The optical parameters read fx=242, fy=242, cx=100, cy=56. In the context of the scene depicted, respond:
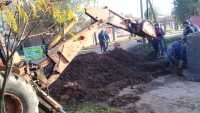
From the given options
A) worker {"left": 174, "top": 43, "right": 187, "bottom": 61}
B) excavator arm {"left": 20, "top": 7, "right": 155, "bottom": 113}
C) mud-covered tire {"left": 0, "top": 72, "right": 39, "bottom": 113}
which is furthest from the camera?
Answer: worker {"left": 174, "top": 43, "right": 187, "bottom": 61}

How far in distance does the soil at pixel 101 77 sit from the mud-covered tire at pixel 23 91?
2.74m

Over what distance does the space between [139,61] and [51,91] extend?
5.05m

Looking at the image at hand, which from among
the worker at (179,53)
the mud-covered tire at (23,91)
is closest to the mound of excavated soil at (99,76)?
the worker at (179,53)

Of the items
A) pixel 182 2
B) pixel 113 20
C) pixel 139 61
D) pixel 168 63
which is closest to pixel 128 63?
pixel 139 61

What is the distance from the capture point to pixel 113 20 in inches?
267

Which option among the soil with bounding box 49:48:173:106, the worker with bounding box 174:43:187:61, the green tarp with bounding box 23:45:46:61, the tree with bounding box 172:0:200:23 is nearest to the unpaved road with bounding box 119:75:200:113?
the soil with bounding box 49:48:173:106

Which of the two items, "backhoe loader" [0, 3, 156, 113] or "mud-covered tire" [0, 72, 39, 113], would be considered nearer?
"mud-covered tire" [0, 72, 39, 113]

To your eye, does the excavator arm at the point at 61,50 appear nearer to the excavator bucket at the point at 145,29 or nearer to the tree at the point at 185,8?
the excavator bucket at the point at 145,29

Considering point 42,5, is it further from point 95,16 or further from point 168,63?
point 168,63

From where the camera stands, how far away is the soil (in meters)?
6.60

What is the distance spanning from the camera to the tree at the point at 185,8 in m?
26.4

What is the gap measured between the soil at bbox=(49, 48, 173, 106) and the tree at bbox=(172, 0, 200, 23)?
18.0 m

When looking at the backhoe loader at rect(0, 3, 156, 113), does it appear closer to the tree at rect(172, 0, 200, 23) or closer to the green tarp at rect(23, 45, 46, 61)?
the green tarp at rect(23, 45, 46, 61)

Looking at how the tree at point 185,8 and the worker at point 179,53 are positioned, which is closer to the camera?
the worker at point 179,53
